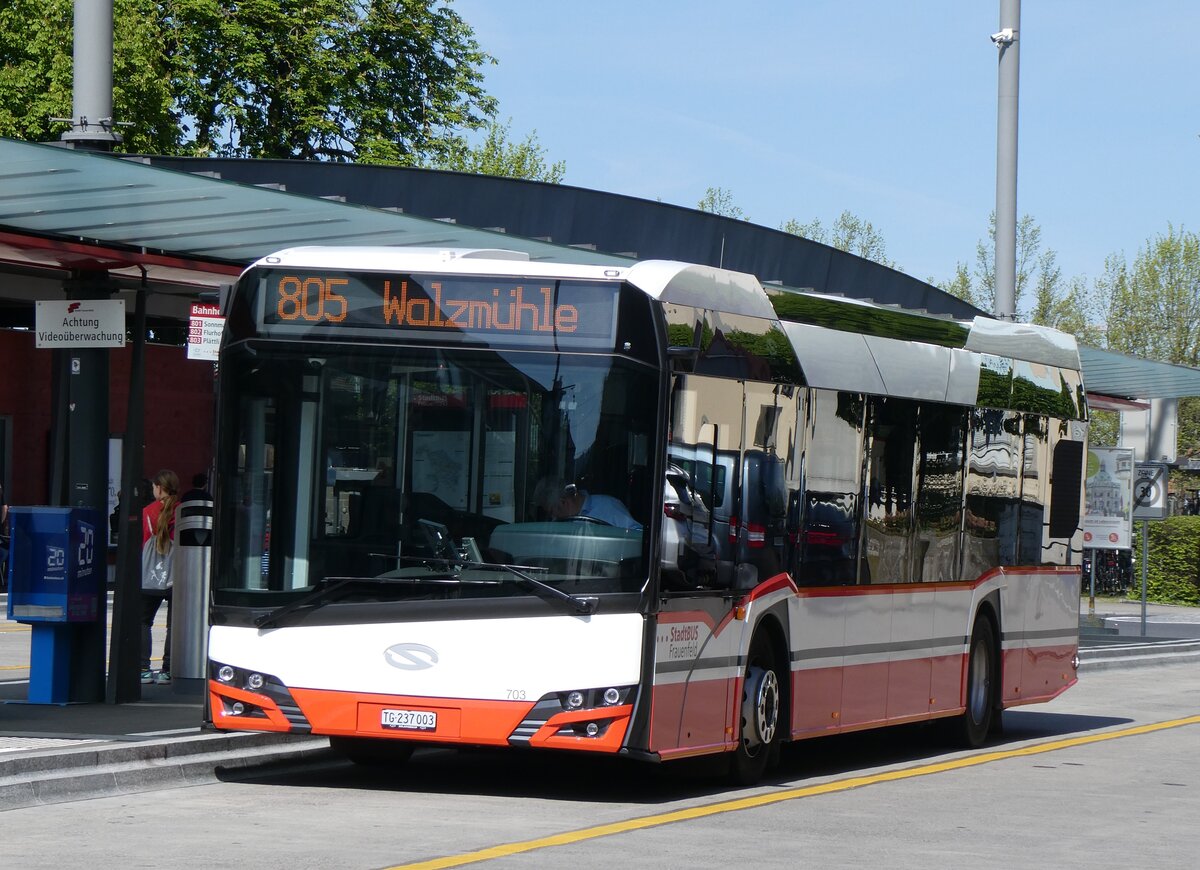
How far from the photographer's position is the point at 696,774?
11977 millimetres

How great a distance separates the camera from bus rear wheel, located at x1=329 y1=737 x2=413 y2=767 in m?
12.0

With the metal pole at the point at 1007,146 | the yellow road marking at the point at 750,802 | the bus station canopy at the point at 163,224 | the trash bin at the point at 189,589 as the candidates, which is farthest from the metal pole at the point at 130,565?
the metal pole at the point at 1007,146

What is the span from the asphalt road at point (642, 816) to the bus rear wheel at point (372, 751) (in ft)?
0.35

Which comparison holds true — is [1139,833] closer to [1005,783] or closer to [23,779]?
[1005,783]

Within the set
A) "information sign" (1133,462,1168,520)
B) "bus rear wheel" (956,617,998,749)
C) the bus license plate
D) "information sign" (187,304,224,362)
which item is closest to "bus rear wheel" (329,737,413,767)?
the bus license plate

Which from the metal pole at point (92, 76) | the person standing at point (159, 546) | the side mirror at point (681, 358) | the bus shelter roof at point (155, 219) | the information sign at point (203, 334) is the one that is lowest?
the person standing at point (159, 546)

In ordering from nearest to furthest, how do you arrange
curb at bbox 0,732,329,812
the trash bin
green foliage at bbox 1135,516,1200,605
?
curb at bbox 0,732,329,812 → the trash bin → green foliage at bbox 1135,516,1200,605

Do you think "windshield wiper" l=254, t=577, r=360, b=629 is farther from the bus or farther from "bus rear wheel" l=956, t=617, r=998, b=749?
"bus rear wheel" l=956, t=617, r=998, b=749

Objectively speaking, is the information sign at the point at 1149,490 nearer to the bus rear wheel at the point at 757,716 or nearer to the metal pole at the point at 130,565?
the metal pole at the point at 130,565

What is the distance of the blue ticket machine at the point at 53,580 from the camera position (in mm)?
13625

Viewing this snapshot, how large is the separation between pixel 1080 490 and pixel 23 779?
31.8 feet

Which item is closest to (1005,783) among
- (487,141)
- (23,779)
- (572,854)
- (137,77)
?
(572,854)

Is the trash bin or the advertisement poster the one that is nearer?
the trash bin

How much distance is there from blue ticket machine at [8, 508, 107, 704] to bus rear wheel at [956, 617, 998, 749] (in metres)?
6.29
